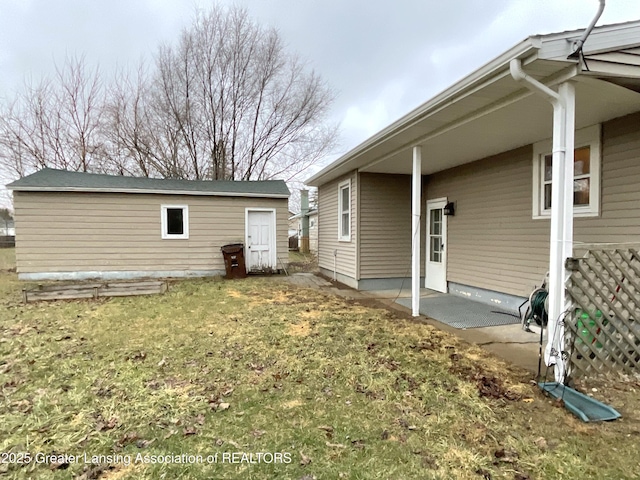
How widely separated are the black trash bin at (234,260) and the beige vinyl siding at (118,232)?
56 cm

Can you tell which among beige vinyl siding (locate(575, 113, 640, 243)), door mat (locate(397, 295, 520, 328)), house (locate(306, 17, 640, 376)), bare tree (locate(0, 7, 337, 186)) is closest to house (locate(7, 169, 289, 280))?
house (locate(306, 17, 640, 376))

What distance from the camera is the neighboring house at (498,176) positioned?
290 cm

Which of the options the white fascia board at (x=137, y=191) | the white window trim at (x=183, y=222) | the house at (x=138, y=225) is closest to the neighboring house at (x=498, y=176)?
the white fascia board at (x=137, y=191)

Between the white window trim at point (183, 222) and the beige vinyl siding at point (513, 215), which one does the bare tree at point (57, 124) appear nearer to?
the white window trim at point (183, 222)

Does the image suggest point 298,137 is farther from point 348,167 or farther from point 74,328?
point 74,328

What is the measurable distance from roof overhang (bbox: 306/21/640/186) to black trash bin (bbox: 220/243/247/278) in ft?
15.7

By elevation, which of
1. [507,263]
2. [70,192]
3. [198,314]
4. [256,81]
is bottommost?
[198,314]

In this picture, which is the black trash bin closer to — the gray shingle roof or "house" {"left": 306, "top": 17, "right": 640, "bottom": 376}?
the gray shingle roof

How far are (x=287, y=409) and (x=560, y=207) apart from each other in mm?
2700

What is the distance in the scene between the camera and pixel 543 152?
4.80 m

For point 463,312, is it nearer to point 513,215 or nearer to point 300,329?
point 513,215

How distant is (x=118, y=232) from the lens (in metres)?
9.34

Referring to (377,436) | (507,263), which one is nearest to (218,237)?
(507,263)

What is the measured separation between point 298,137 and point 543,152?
15717mm
